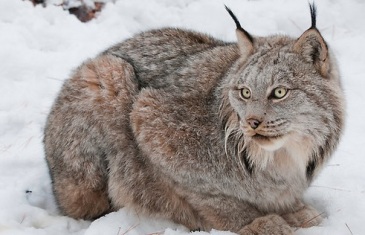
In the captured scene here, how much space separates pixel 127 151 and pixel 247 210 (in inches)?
39.1

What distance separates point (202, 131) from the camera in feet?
15.5

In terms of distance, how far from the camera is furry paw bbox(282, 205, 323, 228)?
4.80m

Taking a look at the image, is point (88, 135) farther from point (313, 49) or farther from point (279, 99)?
point (313, 49)

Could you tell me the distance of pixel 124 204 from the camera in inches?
198

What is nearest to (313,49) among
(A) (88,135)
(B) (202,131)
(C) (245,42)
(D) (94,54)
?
(C) (245,42)

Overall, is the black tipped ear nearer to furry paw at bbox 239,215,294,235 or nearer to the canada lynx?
the canada lynx

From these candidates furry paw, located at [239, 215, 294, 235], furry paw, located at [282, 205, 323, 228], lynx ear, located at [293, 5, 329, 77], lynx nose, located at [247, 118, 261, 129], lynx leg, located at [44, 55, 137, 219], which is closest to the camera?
lynx nose, located at [247, 118, 261, 129]

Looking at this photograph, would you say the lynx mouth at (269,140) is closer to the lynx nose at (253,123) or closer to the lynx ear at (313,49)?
the lynx nose at (253,123)

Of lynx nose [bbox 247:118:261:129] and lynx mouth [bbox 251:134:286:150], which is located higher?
lynx nose [bbox 247:118:261:129]

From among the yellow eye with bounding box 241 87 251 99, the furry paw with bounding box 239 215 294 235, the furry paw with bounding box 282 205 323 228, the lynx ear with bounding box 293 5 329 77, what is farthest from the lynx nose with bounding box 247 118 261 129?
the furry paw with bounding box 282 205 323 228

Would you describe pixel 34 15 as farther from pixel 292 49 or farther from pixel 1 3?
pixel 292 49

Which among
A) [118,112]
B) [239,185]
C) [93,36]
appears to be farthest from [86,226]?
[93,36]

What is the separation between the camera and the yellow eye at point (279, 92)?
4.22 m

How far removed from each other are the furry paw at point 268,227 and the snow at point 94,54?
0.56 feet
